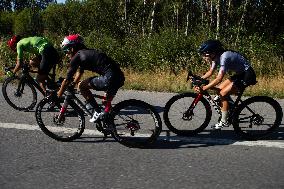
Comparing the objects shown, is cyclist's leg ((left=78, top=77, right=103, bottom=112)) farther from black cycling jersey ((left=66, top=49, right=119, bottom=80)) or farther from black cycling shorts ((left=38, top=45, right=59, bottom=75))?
black cycling shorts ((left=38, top=45, right=59, bottom=75))

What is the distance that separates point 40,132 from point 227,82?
3.36m

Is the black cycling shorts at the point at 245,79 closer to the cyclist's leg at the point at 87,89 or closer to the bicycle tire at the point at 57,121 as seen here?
the cyclist's leg at the point at 87,89

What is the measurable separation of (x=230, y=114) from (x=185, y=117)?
0.76 metres

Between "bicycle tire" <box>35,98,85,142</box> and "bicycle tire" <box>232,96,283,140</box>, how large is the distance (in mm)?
2589

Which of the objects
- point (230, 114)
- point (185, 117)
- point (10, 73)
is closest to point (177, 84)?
point (10, 73)

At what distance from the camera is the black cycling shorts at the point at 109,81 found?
233 inches

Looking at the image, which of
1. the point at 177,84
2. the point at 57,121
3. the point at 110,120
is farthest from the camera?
the point at 177,84

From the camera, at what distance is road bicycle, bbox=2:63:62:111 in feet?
28.2

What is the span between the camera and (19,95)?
8797mm

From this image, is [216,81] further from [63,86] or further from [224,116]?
[63,86]

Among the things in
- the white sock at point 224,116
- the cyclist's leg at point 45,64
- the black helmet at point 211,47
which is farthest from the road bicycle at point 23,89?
the white sock at point 224,116

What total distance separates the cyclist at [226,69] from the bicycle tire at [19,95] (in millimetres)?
4081

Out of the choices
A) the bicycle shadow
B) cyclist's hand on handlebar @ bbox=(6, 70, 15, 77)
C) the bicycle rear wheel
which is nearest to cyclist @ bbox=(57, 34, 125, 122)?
the bicycle rear wheel

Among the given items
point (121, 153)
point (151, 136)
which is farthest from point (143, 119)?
point (121, 153)
